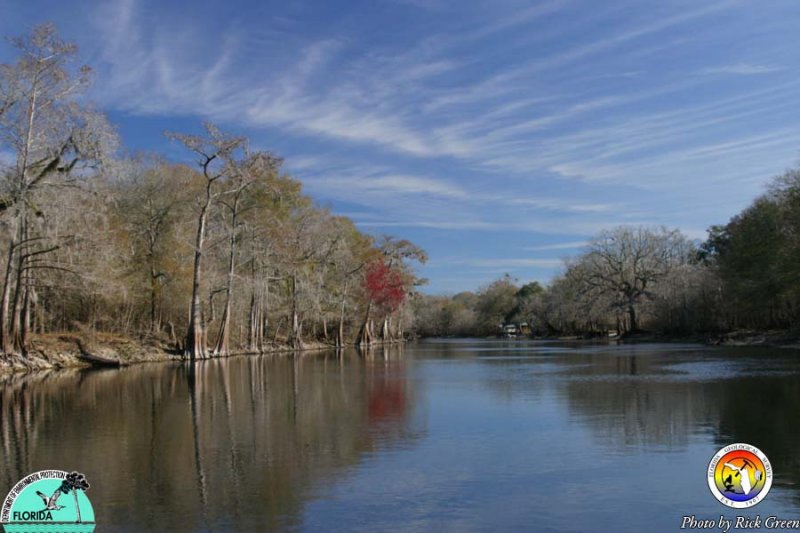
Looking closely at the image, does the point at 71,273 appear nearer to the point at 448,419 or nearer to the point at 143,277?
the point at 143,277

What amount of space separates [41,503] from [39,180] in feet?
76.9

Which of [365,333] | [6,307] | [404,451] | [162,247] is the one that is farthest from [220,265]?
[404,451]

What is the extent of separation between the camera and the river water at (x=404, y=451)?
24.3 ft

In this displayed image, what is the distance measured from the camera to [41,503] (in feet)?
20.6

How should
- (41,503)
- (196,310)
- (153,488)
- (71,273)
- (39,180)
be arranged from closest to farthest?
(41,503) → (153,488) → (39,180) → (71,273) → (196,310)

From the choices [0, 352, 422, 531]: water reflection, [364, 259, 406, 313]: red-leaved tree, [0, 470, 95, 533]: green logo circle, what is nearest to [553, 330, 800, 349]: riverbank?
[364, 259, 406, 313]: red-leaved tree

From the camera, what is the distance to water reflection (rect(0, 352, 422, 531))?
7.75 metres

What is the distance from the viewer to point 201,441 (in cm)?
1179

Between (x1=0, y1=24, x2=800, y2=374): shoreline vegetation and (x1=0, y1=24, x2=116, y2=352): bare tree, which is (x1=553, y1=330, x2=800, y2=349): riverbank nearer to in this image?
(x1=0, y1=24, x2=800, y2=374): shoreline vegetation

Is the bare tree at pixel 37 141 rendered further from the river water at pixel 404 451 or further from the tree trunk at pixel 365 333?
the tree trunk at pixel 365 333

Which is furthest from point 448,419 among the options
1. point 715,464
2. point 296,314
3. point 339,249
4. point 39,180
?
point 339,249

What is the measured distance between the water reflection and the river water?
0.04 metres

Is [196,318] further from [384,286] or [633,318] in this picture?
[633,318]

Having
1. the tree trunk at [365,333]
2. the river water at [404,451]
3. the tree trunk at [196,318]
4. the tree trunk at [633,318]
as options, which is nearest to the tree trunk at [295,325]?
the tree trunk at [365,333]
